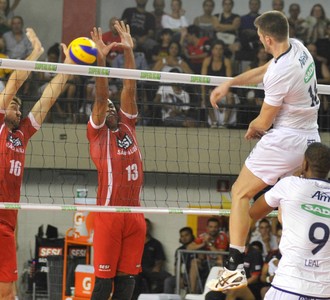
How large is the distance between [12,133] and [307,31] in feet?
32.9

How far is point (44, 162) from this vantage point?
1588cm

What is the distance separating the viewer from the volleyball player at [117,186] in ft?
29.3

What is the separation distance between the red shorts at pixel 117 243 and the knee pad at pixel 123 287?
0.06 meters

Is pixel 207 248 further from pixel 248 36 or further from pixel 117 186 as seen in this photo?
pixel 117 186

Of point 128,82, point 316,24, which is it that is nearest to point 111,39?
point 316,24

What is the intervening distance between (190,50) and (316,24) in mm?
2546

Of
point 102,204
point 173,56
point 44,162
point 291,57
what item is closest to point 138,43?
point 173,56

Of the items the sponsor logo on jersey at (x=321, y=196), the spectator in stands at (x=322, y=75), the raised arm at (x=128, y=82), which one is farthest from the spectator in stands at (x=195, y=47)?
the sponsor logo on jersey at (x=321, y=196)

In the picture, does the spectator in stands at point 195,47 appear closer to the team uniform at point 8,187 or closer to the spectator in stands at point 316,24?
the spectator in stands at point 316,24

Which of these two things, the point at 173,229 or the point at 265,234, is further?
the point at 173,229

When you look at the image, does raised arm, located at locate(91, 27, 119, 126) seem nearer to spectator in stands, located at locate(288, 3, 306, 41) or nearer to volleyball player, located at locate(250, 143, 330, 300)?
volleyball player, located at locate(250, 143, 330, 300)

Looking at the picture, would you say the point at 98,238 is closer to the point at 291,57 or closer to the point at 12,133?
the point at 12,133

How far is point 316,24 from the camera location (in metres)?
17.8

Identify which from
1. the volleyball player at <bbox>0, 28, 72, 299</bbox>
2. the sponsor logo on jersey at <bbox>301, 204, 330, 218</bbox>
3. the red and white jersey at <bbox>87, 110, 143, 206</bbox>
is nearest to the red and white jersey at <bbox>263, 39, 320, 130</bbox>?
the sponsor logo on jersey at <bbox>301, 204, 330, 218</bbox>
